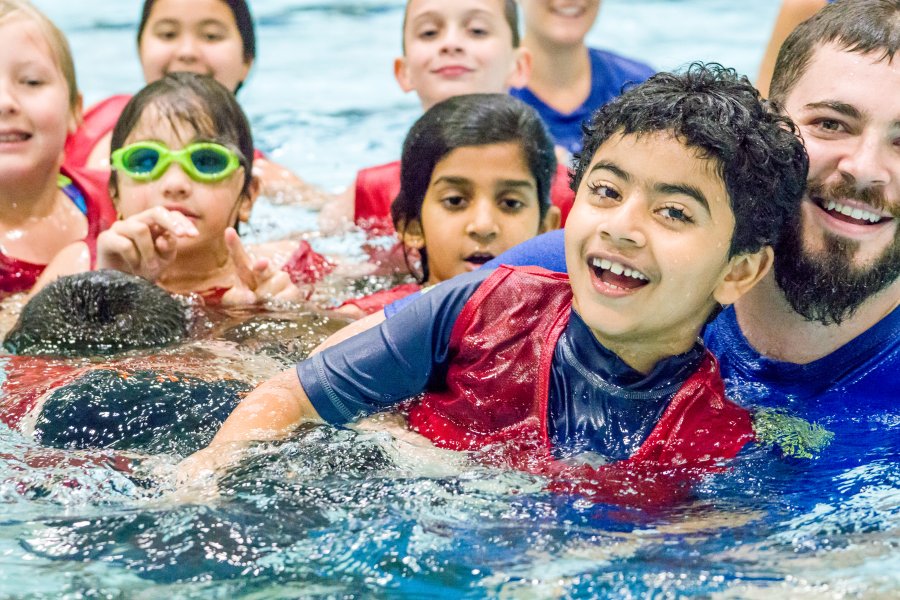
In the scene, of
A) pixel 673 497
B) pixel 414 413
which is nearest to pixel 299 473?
pixel 414 413

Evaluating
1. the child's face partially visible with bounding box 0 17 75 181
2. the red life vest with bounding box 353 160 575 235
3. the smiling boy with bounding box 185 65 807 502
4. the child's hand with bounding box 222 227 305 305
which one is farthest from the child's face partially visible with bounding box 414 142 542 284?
the child's face partially visible with bounding box 0 17 75 181

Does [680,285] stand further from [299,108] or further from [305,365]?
[299,108]

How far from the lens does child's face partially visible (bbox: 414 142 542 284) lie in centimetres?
354

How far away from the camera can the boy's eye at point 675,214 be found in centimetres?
229

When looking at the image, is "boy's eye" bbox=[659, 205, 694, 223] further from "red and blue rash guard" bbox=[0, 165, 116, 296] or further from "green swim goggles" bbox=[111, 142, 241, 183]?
"red and blue rash guard" bbox=[0, 165, 116, 296]

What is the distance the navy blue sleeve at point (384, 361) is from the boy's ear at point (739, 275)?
0.54 meters

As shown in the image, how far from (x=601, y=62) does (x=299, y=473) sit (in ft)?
14.2

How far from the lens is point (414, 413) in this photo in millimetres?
2682

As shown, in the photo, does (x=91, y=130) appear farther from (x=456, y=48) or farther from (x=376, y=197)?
(x=456, y=48)

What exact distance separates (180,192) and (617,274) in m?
1.72

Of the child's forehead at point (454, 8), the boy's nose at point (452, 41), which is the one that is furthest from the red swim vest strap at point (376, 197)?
the child's forehead at point (454, 8)

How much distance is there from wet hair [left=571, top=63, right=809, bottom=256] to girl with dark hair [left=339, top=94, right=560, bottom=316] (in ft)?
3.38

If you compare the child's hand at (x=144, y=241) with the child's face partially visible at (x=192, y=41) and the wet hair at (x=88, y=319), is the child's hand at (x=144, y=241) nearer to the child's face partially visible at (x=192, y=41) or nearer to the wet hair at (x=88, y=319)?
the wet hair at (x=88, y=319)

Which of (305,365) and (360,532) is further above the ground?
(305,365)
